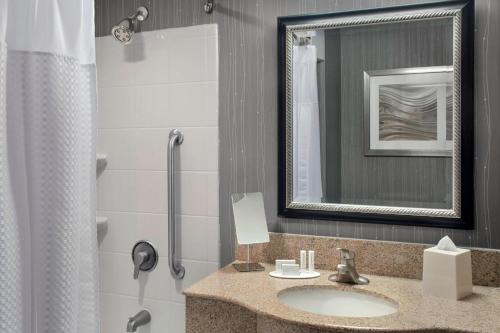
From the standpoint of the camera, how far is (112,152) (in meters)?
2.39

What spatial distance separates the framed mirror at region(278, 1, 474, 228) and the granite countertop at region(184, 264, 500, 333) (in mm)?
281

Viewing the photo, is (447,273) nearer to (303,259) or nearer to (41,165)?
(303,259)

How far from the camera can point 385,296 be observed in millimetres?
1630

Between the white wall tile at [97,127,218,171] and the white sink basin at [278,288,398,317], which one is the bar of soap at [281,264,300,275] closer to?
the white sink basin at [278,288,398,317]


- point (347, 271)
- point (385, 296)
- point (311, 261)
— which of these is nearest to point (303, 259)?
point (311, 261)

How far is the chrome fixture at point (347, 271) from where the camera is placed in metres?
1.76

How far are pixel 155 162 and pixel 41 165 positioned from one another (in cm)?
148

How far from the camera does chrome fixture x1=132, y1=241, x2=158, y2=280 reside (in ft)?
7.40

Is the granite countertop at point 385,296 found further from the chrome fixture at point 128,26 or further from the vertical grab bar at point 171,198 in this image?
the chrome fixture at point 128,26

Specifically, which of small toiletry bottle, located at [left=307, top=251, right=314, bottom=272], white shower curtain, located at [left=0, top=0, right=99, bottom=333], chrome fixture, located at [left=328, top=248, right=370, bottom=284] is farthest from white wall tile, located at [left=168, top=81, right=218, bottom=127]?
white shower curtain, located at [left=0, top=0, right=99, bottom=333]

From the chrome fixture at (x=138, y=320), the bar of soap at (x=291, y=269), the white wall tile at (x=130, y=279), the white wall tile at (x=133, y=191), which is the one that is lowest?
the chrome fixture at (x=138, y=320)

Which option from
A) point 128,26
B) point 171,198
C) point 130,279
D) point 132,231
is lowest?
point 130,279

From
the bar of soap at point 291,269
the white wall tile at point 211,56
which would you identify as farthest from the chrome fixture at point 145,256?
the white wall tile at point 211,56

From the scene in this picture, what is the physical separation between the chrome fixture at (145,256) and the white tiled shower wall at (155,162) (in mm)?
25
